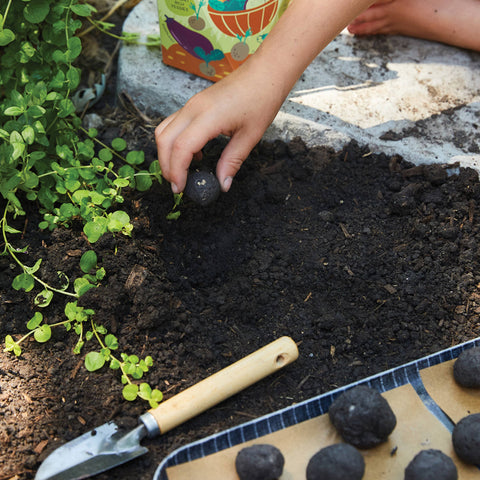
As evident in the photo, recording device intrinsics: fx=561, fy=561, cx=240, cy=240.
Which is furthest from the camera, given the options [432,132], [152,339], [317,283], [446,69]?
[446,69]

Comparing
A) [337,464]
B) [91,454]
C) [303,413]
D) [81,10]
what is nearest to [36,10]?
[81,10]

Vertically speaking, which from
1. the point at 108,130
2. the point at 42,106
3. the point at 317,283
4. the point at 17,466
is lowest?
the point at 17,466

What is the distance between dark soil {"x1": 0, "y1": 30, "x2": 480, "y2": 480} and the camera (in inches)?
57.7

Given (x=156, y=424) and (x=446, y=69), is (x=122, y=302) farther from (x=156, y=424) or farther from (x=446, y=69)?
(x=446, y=69)

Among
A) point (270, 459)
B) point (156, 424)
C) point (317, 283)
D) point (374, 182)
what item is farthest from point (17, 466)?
point (374, 182)

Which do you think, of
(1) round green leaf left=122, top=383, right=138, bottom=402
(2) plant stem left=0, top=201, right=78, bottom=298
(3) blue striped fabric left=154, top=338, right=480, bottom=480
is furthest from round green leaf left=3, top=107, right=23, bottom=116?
(3) blue striped fabric left=154, top=338, right=480, bottom=480

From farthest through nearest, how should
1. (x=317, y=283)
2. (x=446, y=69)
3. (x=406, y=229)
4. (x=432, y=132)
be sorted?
(x=446, y=69)
(x=432, y=132)
(x=406, y=229)
(x=317, y=283)

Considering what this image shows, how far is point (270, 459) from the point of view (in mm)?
1257

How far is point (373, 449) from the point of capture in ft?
4.41

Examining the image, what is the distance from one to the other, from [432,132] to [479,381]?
981mm

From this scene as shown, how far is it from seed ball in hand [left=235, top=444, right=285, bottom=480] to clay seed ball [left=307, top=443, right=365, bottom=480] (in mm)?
77

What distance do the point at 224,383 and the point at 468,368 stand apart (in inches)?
24.3

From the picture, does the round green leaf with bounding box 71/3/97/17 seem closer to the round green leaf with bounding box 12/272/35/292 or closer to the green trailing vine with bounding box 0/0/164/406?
the green trailing vine with bounding box 0/0/164/406

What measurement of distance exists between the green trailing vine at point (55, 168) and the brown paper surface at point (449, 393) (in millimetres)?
738
